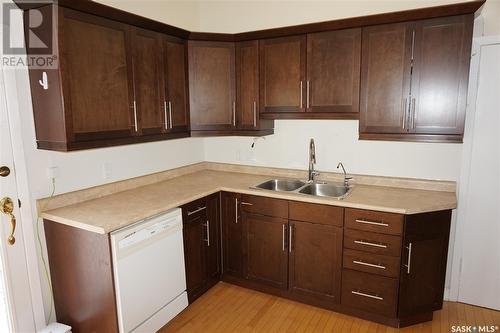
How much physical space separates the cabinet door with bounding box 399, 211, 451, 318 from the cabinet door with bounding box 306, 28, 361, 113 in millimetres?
958

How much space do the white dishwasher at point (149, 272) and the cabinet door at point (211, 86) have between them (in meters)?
0.99

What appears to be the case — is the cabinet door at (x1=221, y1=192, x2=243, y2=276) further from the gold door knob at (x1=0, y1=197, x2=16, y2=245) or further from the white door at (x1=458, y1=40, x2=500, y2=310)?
the white door at (x1=458, y1=40, x2=500, y2=310)

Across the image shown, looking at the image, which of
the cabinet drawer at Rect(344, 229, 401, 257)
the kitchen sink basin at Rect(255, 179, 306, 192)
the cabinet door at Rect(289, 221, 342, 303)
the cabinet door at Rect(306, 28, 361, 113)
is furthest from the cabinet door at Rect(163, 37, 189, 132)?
the cabinet drawer at Rect(344, 229, 401, 257)

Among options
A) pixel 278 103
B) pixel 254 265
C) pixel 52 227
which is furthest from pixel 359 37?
pixel 52 227

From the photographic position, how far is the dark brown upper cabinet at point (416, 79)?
2.16 meters

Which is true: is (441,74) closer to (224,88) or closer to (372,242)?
(372,242)

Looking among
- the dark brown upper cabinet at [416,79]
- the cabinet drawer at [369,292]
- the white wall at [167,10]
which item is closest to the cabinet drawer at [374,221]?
the cabinet drawer at [369,292]

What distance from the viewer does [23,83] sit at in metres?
2.00

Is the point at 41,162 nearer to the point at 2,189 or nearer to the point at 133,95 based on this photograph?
the point at 2,189

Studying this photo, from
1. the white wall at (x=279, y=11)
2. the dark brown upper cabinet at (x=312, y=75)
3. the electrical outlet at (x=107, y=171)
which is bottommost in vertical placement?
the electrical outlet at (x=107, y=171)

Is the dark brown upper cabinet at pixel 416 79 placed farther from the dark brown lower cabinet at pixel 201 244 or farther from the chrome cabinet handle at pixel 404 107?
the dark brown lower cabinet at pixel 201 244

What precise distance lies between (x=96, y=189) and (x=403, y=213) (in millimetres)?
2197

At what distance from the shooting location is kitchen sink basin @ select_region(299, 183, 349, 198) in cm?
279

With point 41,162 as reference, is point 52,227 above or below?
below
